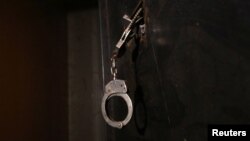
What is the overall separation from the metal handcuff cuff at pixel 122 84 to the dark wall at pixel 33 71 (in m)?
0.62

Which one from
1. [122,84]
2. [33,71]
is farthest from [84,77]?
[122,84]

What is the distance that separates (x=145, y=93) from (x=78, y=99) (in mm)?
707

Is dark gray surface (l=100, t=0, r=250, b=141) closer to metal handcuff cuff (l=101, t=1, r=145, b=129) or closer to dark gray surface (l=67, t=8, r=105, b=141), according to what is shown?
metal handcuff cuff (l=101, t=1, r=145, b=129)

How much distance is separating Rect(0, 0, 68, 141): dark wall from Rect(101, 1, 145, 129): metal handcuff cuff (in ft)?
2.04

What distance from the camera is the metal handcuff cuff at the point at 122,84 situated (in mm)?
433

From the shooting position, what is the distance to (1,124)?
91 centimetres

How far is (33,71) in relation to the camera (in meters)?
1.11

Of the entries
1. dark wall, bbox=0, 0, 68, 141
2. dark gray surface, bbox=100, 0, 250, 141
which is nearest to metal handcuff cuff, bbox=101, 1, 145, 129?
dark gray surface, bbox=100, 0, 250, 141

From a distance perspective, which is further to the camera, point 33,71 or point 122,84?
point 33,71

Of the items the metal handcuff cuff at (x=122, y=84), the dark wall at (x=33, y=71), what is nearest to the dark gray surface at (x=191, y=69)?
the metal handcuff cuff at (x=122, y=84)

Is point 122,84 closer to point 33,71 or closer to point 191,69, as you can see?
point 191,69

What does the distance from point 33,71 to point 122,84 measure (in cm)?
77

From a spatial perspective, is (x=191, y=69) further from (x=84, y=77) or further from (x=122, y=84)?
(x=84, y=77)

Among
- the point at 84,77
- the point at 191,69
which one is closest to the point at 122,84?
the point at 191,69
